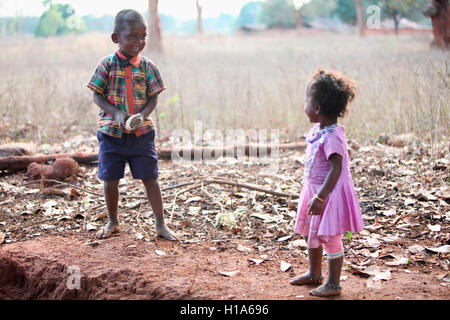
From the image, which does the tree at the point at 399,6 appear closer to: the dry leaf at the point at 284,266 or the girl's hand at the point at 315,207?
the dry leaf at the point at 284,266

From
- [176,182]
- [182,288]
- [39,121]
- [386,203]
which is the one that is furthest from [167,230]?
[39,121]

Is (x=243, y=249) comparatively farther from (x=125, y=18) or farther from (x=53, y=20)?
(x=53, y=20)

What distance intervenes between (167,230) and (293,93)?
441cm

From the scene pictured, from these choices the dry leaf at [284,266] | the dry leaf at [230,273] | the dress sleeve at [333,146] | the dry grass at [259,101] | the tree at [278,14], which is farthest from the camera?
the tree at [278,14]

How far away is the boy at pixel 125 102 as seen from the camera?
3068 millimetres

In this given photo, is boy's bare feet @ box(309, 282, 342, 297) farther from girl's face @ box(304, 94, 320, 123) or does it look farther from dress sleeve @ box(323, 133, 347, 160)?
girl's face @ box(304, 94, 320, 123)

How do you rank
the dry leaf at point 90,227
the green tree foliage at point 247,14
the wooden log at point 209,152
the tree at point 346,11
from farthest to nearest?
the green tree foliage at point 247,14, the tree at point 346,11, the wooden log at point 209,152, the dry leaf at point 90,227

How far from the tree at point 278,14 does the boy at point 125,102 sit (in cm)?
3092

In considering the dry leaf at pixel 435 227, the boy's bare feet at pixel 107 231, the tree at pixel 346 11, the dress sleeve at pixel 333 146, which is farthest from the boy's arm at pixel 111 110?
the tree at pixel 346 11

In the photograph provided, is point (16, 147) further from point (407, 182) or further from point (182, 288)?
Answer: point (407, 182)

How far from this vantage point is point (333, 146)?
227 cm

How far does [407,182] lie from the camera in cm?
430

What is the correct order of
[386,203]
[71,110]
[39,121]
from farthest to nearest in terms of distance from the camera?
1. [71,110]
2. [39,121]
3. [386,203]

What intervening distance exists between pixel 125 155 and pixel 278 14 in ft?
108
